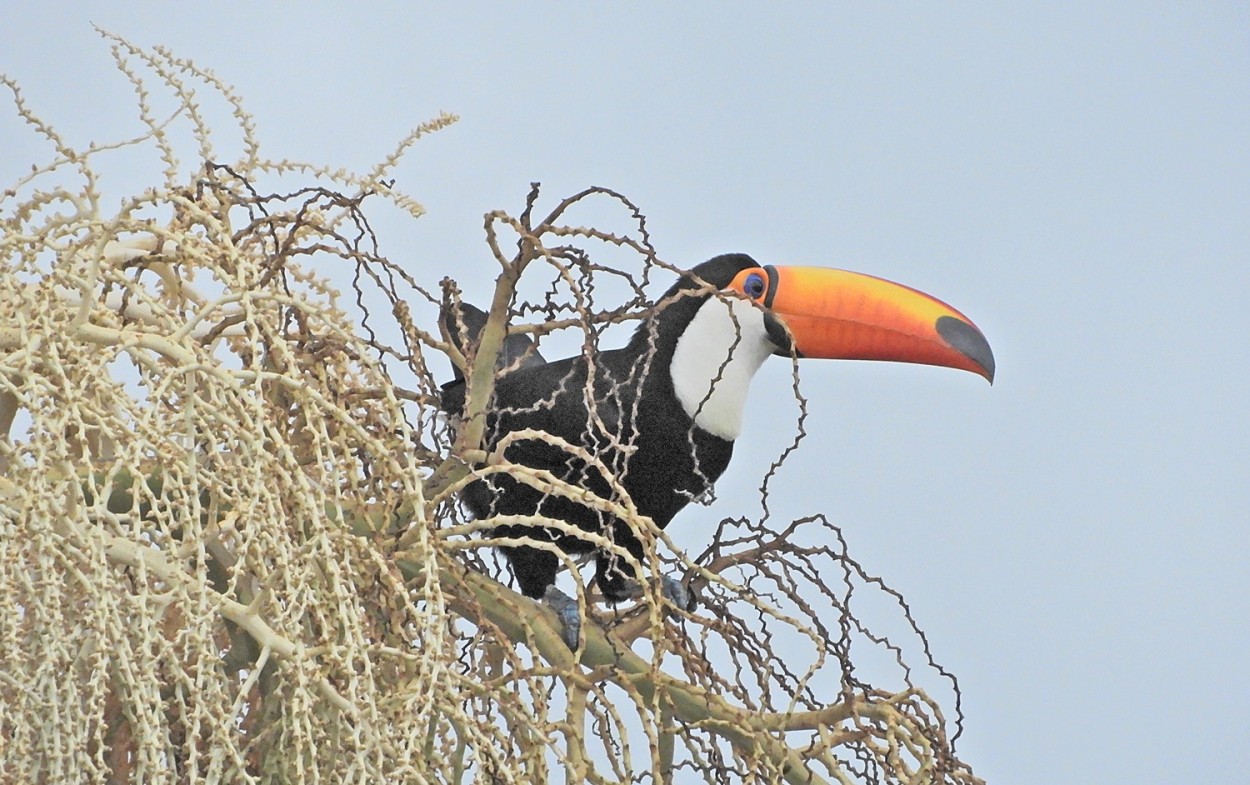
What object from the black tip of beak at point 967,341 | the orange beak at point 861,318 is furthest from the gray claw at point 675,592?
the black tip of beak at point 967,341

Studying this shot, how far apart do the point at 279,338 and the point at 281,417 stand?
12.4 inches

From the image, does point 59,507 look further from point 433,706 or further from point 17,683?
point 433,706

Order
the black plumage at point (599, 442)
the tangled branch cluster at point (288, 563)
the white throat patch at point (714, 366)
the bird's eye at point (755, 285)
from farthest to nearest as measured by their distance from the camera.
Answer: the bird's eye at point (755, 285)
the white throat patch at point (714, 366)
the black plumage at point (599, 442)
the tangled branch cluster at point (288, 563)

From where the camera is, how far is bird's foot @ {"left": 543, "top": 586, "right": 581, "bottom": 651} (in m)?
1.92

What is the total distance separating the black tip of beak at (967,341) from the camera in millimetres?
2359

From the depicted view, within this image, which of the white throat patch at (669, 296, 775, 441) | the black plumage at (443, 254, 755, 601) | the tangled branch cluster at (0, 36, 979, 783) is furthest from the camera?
the white throat patch at (669, 296, 775, 441)

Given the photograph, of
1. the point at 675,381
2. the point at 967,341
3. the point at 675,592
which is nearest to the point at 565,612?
the point at 675,592

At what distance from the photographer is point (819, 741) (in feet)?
5.52

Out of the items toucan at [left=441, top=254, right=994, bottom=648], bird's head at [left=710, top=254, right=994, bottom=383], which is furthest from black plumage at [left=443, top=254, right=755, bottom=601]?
bird's head at [left=710, top=254, right=994, bottom=383]

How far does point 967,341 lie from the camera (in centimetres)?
237

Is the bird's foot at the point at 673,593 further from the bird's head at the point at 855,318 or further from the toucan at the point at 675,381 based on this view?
the bird's head at the point at 855,318

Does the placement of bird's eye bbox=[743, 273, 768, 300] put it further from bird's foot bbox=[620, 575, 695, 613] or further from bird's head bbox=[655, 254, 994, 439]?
bird's foot bbox=[620, 575, 695, 613]

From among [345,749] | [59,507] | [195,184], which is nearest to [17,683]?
[59,507]

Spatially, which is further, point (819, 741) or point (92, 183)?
point (819, 741)
